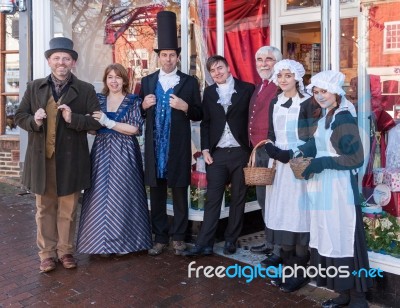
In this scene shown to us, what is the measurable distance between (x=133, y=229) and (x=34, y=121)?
143 centimetres

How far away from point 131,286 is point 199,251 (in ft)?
2.91

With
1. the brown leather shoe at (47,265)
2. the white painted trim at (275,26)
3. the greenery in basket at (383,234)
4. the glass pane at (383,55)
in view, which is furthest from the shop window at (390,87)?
the brown leather shoe at (47,265)

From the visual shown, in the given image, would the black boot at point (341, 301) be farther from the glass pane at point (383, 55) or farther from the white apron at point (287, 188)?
the glass pane at point (383, 55)

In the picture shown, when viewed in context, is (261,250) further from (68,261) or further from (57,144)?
(57,144)

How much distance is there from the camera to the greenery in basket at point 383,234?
3875 millimetres

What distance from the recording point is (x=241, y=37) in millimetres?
6145

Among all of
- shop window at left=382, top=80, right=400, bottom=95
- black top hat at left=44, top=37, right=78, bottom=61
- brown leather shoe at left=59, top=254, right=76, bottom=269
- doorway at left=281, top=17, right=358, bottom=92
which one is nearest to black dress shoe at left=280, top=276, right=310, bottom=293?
shop window at left=382, top=80, right=400, bottom=95

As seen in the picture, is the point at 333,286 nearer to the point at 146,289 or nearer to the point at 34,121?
the point at 146,289

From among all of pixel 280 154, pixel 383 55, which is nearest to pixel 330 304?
pixel 280 154

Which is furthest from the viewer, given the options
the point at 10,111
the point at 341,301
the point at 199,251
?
the point at 10,111

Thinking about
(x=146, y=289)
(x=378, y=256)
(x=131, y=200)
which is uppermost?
(x=131, y=200)

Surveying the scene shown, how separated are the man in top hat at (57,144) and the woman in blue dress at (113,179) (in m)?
0.19

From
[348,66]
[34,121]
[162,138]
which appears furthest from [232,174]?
Result: [34,121]

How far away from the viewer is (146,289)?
13.5 feet
